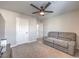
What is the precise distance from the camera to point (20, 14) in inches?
230

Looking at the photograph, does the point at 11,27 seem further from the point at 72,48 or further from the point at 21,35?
the point at 72,48

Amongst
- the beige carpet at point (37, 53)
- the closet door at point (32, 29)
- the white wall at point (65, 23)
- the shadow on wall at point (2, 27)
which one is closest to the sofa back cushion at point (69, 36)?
the white wall at point (65, 23)

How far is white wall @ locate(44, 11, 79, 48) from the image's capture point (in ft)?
15.5

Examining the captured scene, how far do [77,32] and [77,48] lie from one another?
3.09 ft

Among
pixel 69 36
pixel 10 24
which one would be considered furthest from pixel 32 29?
pixel 69 36

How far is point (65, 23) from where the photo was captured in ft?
18.0

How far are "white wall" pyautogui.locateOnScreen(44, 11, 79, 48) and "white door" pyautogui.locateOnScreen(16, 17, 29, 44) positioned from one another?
2243 millimetres

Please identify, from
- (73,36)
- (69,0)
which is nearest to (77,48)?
(73,36)

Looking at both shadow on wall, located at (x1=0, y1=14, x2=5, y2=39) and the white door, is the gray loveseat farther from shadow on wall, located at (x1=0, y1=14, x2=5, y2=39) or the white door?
shadow on wall, located at (x1=0, y1=14, x2=5, y2=39)

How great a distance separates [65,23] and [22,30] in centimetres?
329

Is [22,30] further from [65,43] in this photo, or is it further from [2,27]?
[65,43]

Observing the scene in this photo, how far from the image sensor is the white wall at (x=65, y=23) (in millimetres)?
4738

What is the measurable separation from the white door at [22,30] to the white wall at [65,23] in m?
2.24

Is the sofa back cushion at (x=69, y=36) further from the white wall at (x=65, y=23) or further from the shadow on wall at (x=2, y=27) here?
the shadow on wall at (x=2, y=27)
